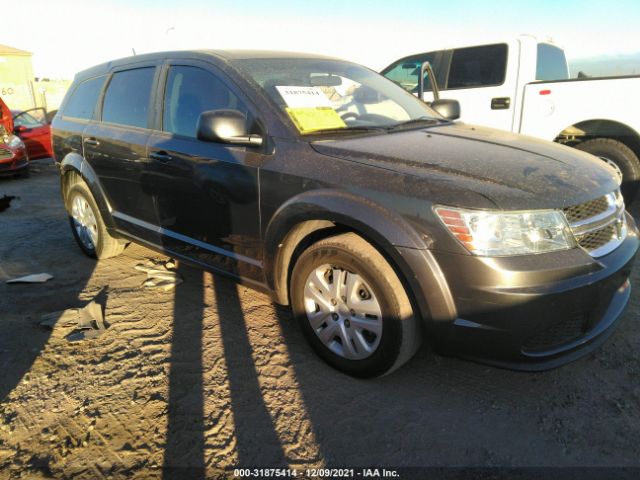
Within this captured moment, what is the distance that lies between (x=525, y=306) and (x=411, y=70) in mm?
5501

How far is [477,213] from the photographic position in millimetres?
1940

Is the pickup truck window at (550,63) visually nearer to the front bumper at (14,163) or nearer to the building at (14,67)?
the front bumper at (14,163)

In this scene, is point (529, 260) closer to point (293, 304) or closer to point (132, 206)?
point (293, 304)

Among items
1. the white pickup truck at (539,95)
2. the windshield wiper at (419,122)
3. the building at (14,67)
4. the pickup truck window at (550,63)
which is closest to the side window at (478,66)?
the white pickup truck at (539,95)

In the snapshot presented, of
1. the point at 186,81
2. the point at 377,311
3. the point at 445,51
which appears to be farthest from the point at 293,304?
the point at 445,51

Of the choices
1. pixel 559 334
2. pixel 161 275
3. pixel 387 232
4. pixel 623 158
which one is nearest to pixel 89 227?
pixel 161 275

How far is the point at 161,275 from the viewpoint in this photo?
389cm

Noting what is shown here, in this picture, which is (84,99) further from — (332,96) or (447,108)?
(447,108)

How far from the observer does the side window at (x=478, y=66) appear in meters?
5.88

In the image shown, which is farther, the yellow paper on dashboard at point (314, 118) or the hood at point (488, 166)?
the yellow paper on dashboard at point (314, 118)

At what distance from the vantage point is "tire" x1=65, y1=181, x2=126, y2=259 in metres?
4.10

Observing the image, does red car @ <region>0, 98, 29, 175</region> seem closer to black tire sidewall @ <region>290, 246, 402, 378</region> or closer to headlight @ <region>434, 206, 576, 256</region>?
black tire sidewall @ <region>290, 246, 402, 378</region>

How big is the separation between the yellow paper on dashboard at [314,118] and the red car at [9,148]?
26.5 ft

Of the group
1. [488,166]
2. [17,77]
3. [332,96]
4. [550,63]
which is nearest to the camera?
[488,166]
